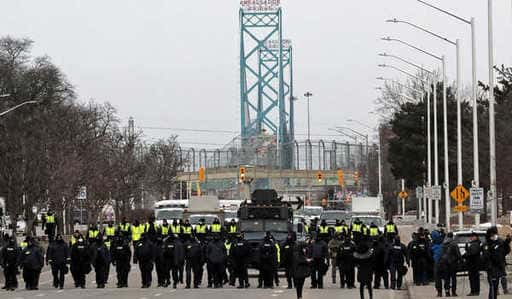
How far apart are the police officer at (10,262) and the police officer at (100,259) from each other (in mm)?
2136

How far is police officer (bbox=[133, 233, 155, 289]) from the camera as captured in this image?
1444 inches

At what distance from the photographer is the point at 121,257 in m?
37.1

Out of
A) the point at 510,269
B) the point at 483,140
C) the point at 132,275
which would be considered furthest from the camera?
the point at 483,140

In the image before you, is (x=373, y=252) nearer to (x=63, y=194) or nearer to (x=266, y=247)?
(x=266, y=247)

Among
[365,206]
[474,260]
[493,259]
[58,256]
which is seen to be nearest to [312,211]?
[365,206]

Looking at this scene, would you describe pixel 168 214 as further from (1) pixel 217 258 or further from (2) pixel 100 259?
(1) pixel 217 258

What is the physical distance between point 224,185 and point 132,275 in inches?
2902

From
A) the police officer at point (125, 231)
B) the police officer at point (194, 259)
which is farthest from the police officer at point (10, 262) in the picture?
the police officer at point (194, 259)

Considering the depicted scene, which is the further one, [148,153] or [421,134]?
[148,153]

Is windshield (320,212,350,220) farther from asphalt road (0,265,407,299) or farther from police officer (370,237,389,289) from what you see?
police officer (370,237,389,289)

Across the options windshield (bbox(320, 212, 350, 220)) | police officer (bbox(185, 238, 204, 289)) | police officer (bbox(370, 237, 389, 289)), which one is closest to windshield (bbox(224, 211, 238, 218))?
windshield (bbox(320, 212, 350, 220))

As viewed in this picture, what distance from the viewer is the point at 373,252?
29391 mm

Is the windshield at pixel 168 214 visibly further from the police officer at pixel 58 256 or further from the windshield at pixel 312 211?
the police officer at pixel 58 256

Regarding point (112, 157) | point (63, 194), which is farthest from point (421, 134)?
point (63, 194)
